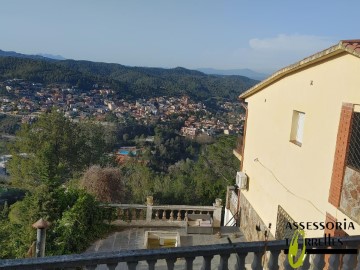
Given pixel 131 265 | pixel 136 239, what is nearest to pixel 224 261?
pixel 131 265

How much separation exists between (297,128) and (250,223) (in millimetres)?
4369

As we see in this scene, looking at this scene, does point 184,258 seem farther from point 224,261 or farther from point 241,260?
point 241,260

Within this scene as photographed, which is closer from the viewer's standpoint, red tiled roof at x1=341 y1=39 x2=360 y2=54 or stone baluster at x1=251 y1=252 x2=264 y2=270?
stone baluster at x1=251 y1=252 x2=264 y2=270

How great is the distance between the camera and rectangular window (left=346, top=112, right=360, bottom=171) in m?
6.23

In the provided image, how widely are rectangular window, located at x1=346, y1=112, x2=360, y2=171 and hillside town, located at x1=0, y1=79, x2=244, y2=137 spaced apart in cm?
5289

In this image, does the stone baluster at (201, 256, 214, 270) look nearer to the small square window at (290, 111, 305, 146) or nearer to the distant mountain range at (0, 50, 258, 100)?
the small square window at (290, 111, 305, 146)

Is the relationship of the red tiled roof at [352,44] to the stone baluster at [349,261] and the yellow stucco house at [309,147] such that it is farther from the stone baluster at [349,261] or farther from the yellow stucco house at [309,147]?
the stone baluster at [349,261]

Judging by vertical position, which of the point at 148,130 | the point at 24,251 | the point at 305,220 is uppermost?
the point at 305,220

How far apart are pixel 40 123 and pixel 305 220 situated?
20.1 m

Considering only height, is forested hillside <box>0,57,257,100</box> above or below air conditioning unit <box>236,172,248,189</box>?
above

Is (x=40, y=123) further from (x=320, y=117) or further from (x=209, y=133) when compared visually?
(x=209, y=133)

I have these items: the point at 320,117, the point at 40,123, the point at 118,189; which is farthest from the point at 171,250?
the point at 40,123

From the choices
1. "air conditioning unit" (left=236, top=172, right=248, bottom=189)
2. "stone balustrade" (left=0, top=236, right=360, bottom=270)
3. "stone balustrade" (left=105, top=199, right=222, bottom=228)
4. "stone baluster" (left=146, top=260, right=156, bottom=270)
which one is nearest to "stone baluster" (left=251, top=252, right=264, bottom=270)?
"stone balustrade" (left=0, top=236, right=360, bottom=270)

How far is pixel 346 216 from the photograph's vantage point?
635cm
